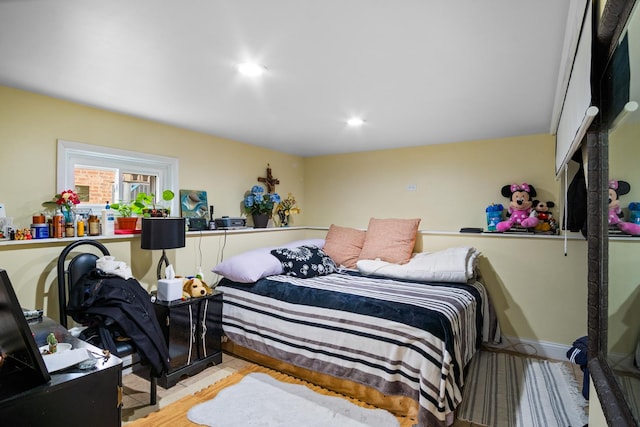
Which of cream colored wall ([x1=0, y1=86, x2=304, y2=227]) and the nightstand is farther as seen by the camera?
the nightstand

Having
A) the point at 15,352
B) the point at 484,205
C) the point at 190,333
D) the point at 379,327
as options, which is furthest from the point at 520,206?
the point at 15,352

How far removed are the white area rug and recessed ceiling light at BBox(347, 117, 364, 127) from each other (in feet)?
7.32

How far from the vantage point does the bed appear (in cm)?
192

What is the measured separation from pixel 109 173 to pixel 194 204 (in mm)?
782

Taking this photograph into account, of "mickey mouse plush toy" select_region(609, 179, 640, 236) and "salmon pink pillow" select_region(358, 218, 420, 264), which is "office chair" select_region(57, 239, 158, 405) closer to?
"salmon pink pillow" select_region(358, 218, 420, 264)

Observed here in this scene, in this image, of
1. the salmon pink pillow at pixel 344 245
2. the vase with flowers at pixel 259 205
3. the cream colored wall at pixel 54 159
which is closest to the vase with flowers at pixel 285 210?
the vase with flowers at pixel 259 205

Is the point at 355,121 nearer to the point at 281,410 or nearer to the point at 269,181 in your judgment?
the point at 269,181

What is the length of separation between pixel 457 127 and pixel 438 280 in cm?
146

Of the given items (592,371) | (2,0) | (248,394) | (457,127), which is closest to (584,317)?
(457,127)

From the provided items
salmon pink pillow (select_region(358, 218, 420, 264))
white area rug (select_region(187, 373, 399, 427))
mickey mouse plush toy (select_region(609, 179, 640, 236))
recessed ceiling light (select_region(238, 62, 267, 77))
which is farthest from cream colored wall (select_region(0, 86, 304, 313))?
mickey mouse plush toy (select_region(609, 179, 640, 236))

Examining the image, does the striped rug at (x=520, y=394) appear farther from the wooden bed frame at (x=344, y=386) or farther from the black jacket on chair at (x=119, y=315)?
the black jacket on chair at (x=119, y=315)

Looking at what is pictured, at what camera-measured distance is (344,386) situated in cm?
222

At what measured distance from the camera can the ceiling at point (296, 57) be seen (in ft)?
4.55

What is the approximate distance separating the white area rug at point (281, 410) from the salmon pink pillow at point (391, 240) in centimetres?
164
